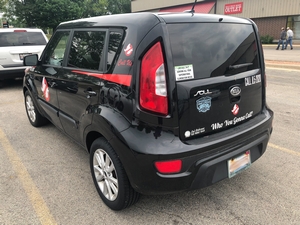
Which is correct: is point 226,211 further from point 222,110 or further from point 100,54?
point 100,54

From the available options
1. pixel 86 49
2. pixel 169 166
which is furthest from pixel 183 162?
pixel 86 49

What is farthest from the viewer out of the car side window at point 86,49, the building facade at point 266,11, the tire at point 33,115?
the building facade at point 266,11

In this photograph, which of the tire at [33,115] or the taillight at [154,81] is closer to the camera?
the taillight at [154,81]

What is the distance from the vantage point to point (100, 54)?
2512 mm

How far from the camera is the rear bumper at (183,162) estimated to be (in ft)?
6.52

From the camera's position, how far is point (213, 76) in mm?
2193

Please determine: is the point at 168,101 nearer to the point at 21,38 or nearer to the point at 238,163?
the point at 238,163

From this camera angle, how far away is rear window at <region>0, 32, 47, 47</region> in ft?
25.3

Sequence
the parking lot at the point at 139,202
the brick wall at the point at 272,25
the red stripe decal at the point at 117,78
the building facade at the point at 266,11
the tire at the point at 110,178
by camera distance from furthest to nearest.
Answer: the brick wall at the point at 272,25 < the building facade at the point at 266,11 < the parking lot at the point at 139,202 < the tire at the point at 110,178 < the red stripe decal at the point at 117,78

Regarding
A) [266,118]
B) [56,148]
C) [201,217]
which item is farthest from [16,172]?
[266,118]

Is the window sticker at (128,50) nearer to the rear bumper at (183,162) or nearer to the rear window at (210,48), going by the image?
the rear window at (210,48)

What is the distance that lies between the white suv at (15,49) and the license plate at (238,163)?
23.3ft

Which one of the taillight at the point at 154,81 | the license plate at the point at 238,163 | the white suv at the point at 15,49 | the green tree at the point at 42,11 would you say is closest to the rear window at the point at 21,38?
the white suv at the point at 15,49

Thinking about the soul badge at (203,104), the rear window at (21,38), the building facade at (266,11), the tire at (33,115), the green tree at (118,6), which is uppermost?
the green tree at (118,6)
